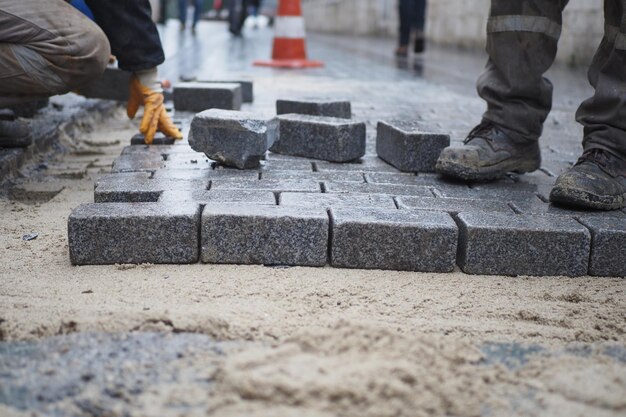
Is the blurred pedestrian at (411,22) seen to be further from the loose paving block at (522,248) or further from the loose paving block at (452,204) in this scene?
the loose paving block at (522,248)

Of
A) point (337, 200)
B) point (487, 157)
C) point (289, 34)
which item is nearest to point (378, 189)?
point (337, 200)

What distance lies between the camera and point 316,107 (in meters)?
3.74

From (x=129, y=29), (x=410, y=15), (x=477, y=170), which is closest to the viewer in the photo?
(x=477, y=170)

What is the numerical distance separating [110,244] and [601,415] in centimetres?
151

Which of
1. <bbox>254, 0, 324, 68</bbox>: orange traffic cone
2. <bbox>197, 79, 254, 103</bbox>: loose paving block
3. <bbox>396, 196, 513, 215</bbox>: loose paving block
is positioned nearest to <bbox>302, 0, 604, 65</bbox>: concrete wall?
<bbox>254, 0, 324, 68</bbox>: orange traffic cone

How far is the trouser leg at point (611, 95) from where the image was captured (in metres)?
2.73

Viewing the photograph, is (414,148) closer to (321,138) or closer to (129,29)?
(321,138)

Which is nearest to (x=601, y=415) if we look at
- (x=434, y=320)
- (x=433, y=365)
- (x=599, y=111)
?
(x=433, y=365)

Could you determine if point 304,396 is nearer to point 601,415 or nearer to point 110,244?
point 601,415

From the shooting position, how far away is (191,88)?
4336 millimetres

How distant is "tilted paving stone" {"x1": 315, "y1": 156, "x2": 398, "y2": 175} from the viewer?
3.10m

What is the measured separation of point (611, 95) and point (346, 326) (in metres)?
1.65

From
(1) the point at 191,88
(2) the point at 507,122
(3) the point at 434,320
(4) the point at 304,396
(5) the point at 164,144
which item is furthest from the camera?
(1) the point at 191,88

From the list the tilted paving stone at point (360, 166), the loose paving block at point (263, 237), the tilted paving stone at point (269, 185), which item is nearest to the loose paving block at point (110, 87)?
the tilted paving stone at point (360, 166)
